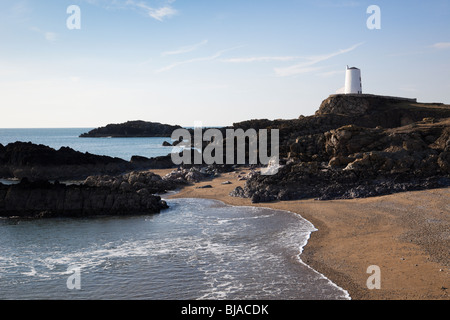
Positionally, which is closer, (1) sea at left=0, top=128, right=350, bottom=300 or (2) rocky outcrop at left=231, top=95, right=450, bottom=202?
(1) sea at left=0, top=128, right=350, bottom=300

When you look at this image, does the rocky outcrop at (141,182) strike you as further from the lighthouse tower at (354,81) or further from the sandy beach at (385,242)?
the lighthouse tower at (354,81)

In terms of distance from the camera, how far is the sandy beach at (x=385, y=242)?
10742 millimetres

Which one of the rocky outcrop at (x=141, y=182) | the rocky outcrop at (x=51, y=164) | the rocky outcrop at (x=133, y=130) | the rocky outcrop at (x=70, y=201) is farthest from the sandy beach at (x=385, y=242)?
the rocky outcrop at (x=133, y=130)

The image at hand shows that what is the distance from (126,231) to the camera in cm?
1830

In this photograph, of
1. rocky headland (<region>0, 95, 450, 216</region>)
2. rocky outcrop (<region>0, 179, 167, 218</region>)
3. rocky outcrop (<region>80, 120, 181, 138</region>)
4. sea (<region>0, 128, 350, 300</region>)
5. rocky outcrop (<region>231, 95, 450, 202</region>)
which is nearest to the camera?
sea (<region>0, 128, 350, 300</region>)

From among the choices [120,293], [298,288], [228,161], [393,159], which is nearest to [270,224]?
[298,288]

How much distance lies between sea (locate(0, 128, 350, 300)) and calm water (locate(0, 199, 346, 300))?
31 millimetres

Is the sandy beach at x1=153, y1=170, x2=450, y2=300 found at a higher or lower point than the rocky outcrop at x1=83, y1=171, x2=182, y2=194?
lower

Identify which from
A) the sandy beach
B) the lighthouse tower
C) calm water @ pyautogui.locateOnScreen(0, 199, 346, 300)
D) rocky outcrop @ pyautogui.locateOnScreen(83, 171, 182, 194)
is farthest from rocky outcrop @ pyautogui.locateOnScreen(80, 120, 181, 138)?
calm water @ pyautogui.locateOnScreen(0, 199, 346, 300)

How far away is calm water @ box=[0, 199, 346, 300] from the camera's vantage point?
11.3 m

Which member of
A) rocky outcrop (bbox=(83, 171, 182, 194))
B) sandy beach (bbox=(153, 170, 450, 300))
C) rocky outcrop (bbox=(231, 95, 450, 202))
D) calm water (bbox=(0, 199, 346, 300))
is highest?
rocky outcrop (bbox=(231, 95, 450, 202))

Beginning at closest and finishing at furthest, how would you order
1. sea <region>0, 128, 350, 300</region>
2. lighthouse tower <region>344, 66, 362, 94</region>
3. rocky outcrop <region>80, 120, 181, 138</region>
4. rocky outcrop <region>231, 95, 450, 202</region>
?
sea <region>0, 128, 350, 300</region>, rocky outcrop <region>231, 95, 450, 202</region>, lighthouse tower <region>344, 66, 362, 94</region>, rocky outcrop <region>80, 120, 181, 138</region>

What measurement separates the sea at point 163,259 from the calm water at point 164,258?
0.03 metres

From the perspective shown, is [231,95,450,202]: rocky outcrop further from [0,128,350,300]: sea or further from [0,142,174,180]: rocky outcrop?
[0,142,174,180]: rocky outcrop
